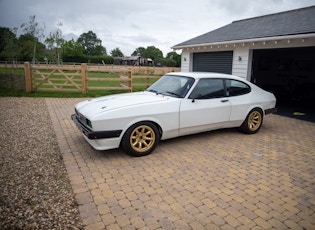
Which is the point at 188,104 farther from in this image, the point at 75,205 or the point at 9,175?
the point at 9,175

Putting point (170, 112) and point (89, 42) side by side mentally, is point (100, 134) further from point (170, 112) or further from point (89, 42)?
point (89, 42)

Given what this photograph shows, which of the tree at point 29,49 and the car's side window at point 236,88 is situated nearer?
the car's side window at point 236,88

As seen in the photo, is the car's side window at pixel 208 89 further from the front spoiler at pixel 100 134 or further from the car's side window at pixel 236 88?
the front spoiler at pixel 100 134

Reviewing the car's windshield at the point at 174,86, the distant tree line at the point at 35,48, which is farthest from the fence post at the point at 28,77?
the distant tree line at the point at 35,48

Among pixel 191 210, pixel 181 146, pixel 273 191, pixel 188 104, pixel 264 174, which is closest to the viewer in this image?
pixel 191 210

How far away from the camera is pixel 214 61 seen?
10.9 m

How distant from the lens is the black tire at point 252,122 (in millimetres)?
5773

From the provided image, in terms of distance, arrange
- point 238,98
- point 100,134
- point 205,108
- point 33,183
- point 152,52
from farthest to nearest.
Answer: point 152,52 → point 238,98 → point 205,108 → point 100,134 → point 33,183

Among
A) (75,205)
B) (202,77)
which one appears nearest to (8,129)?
(75,205)

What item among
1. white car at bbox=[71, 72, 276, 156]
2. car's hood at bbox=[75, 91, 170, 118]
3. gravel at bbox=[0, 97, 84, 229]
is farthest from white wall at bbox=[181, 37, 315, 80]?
gravel at bbox=[0, 97, 84, 229]

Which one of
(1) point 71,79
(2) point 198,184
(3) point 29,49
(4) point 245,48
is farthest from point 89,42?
(2) point 198,184

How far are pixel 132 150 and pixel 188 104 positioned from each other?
4.86ft

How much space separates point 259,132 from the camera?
6.22 metres

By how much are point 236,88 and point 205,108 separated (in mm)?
1244
